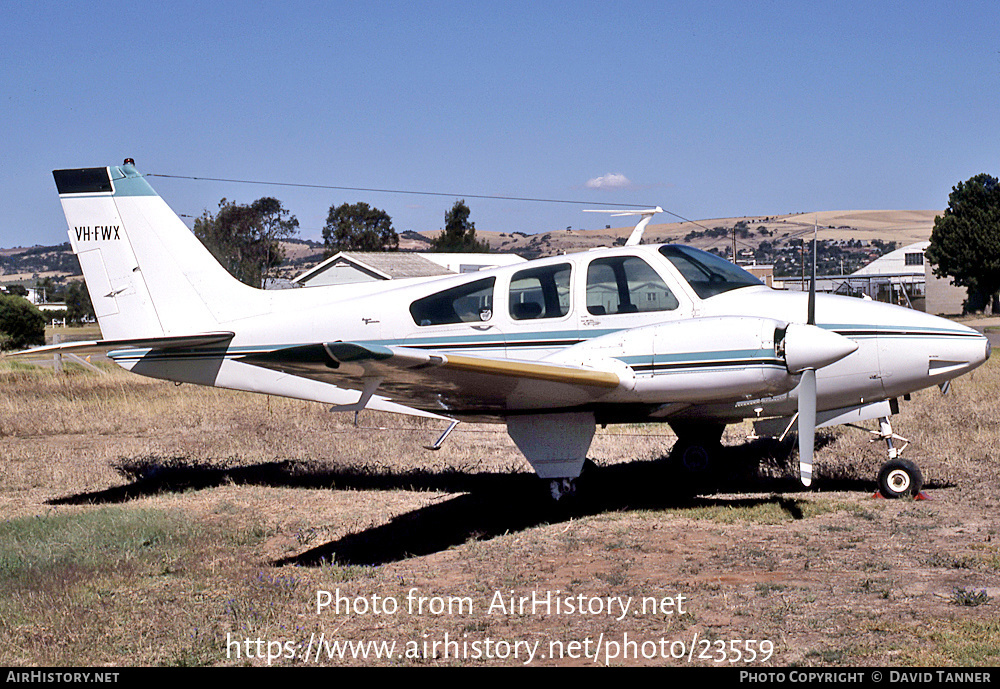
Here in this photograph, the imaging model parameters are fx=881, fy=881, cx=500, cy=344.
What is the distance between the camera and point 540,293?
9406mm

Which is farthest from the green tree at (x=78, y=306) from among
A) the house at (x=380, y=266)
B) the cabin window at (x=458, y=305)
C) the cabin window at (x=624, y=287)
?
the cabin window at (x=624, y=287)

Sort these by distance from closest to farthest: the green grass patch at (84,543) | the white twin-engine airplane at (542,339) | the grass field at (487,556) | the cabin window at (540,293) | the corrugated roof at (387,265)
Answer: the grass field at (487,556)
the green grass patch at (84,543)
the white twin-engine airplane at (542,339)
the cabin window at (540,293)
the corrugated roof at (387,265)

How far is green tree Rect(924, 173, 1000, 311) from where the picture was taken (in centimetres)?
6156

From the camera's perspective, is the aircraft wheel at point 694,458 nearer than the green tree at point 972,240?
Yes

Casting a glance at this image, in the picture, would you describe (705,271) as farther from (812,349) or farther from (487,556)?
(487,556)

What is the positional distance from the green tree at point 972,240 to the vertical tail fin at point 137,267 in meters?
62.7

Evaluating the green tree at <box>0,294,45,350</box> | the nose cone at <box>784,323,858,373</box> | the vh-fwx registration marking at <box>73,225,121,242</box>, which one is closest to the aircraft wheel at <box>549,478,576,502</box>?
the nose cone at <box>784,323,858,373</box>

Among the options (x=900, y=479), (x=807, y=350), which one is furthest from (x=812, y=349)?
(x=900, y=479)

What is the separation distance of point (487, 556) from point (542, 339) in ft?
8.65

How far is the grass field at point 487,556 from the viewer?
5.33 meters

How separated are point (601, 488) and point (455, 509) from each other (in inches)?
74.0

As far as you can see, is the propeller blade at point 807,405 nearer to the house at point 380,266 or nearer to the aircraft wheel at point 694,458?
the aircraft wheel at point 694,458

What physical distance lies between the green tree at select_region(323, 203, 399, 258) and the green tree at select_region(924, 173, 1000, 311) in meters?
42.0
